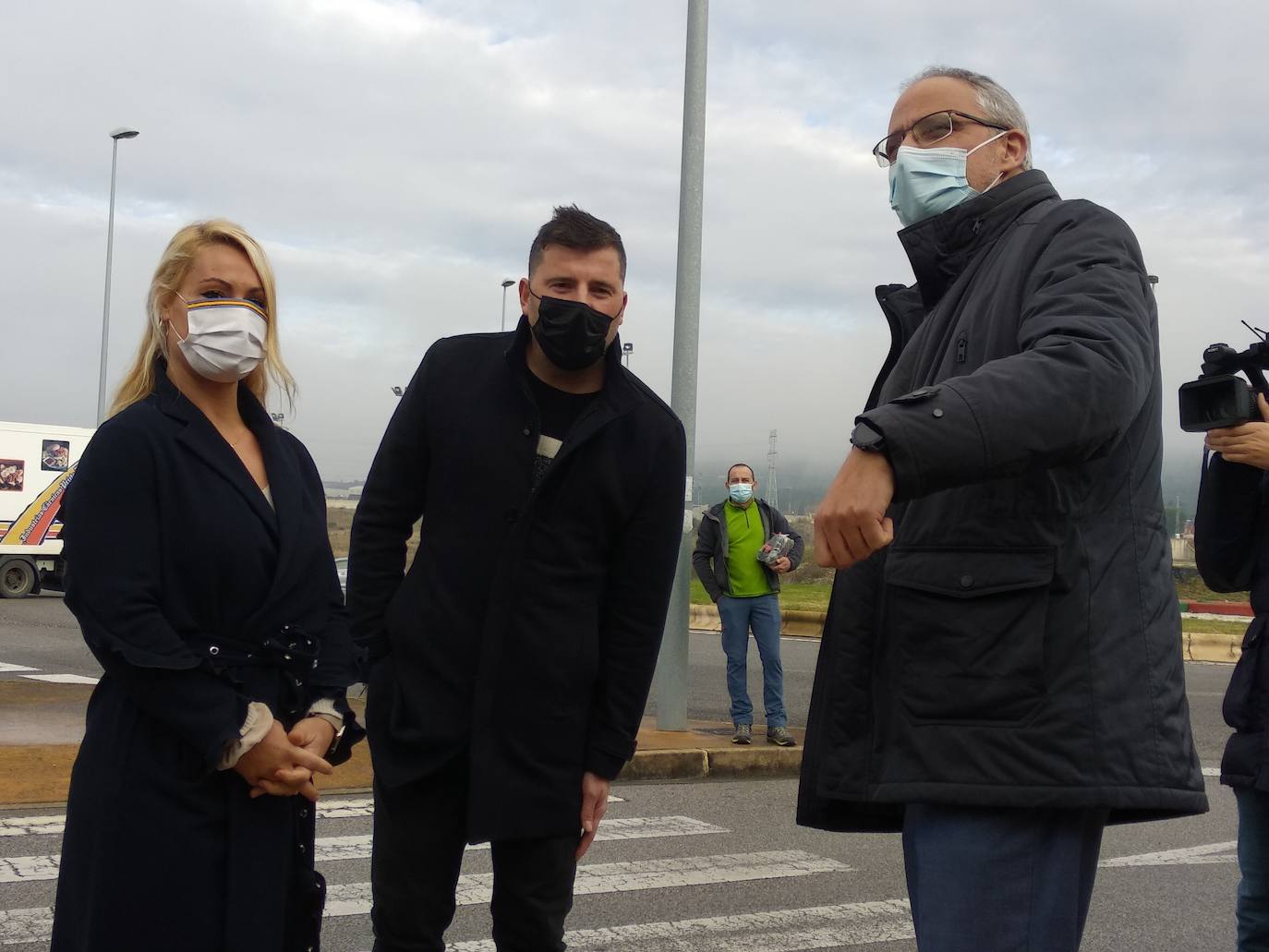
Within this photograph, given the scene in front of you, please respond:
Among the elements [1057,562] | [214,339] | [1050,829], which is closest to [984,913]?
[1050,829]

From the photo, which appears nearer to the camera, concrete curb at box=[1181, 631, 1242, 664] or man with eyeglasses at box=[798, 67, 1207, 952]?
man with eyeglasses at box=[798, 67, 1207, 952]

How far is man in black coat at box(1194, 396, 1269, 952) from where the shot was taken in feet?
11.9

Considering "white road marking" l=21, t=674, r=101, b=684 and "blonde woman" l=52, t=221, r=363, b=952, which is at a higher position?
"blonde woman" l=52, t=221, r=363, b=952

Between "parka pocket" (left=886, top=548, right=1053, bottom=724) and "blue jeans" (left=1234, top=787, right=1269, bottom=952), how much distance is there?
1890 mm

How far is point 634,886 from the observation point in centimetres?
602

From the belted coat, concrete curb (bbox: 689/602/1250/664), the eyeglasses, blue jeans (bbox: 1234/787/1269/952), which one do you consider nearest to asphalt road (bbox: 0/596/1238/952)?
blue jeans (bbox: 1234/787/1269/952)

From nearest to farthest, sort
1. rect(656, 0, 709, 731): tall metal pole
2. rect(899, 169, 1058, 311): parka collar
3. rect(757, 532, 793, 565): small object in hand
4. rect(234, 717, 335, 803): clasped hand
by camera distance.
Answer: rect(899, 169, 1058, 311): parka collar, rect(234, 717, 335, 803): clasped hand, rect(656, 0, 709, 731): tall metal pole, rect(757, 532, 793, 565): small object in hand

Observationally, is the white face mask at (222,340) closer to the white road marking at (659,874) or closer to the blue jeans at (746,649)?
the white road marking at (659,874)

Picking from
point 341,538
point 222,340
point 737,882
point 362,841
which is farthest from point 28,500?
point 222,340

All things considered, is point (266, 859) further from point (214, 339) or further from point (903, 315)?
point (903, 315)

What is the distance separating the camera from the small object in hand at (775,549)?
10438mm

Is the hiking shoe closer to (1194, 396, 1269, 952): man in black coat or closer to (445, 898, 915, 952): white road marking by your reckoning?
(445, 898, 915, 952): white road marking

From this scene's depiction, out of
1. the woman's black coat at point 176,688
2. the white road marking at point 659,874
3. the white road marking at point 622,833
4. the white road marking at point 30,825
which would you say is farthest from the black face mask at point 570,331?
the white road marking at point 30,825

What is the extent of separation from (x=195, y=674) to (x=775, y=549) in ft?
25.9
